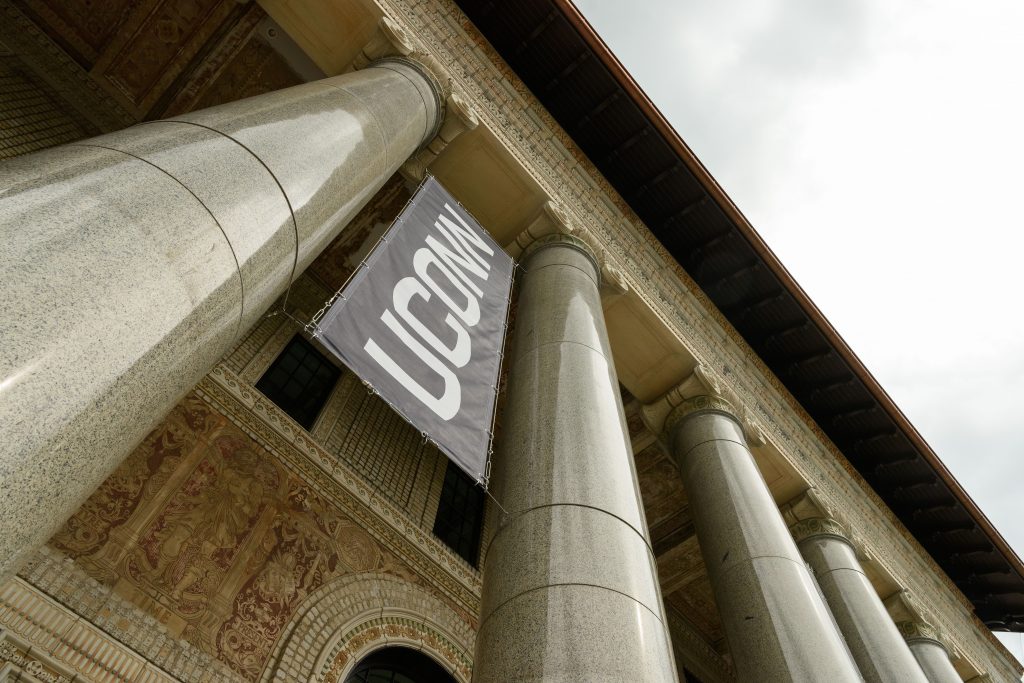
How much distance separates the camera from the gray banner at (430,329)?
11.9 feet

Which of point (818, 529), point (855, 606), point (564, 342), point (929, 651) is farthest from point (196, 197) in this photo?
point (929, 651)

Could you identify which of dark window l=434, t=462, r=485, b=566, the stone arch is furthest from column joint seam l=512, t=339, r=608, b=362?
dark window l=434, t=462, r=485, b=566

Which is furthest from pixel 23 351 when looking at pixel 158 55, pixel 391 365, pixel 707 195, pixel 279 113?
pixel 707 195

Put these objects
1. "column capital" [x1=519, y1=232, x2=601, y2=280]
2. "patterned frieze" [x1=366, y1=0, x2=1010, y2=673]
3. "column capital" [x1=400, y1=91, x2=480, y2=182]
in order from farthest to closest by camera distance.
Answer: "patterned frieze" [x1=366, y1=0, x2=1010, y2=673]
"column capital" [x1=519, y1=232, x2=601, y2=280]
"column capital" [x1=400, y1=91, x2=480, y2=182]

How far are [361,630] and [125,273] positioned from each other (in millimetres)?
4979

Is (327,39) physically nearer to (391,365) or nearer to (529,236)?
(529,236)

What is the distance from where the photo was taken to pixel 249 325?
3.03 meters

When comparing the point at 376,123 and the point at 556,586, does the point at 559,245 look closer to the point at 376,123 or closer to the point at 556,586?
the point at 376,123

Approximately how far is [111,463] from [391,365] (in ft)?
5.66

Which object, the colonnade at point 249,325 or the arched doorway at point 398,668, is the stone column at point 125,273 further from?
the arched doorway at point 398,668

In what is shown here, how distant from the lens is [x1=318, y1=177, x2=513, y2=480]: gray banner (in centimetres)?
364

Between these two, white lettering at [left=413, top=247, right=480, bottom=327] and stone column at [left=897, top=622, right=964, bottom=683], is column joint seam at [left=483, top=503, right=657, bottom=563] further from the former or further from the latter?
stone column at [left=897, top=622, right=964, bottom=683]

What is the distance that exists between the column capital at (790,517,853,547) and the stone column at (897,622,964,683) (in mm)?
2179

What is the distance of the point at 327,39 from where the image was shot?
269 inches
